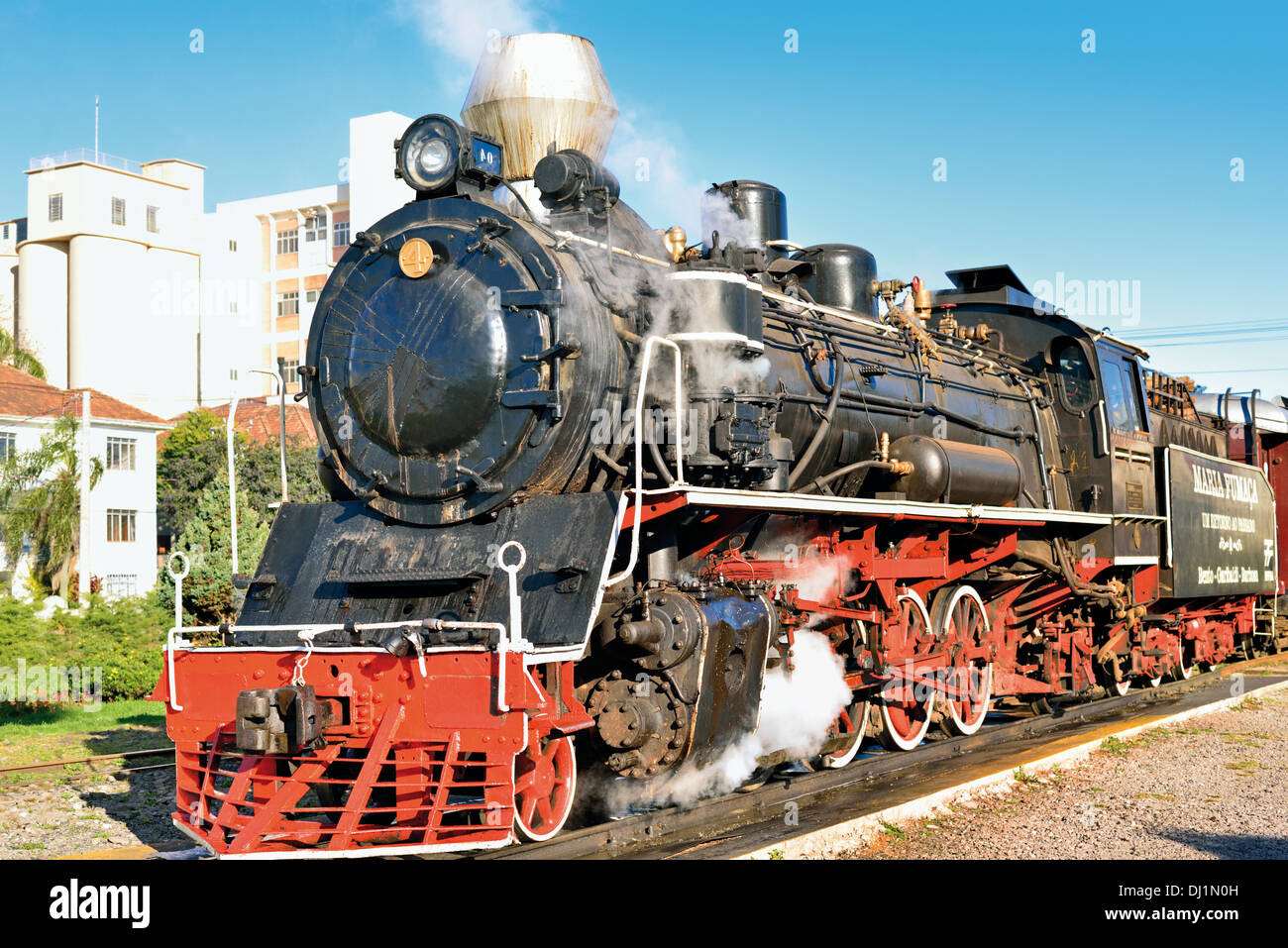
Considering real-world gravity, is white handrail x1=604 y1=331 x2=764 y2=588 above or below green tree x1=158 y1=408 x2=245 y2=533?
below

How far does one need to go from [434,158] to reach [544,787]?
12.0ft

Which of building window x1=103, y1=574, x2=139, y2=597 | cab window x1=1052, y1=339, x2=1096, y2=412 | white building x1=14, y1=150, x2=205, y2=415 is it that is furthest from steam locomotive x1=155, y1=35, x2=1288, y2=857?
white building x1=14, y1=150, x2=205, y2=415

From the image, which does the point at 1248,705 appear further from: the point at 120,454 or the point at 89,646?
the point at 120,454

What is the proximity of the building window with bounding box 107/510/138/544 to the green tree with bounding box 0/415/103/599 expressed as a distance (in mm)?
7336

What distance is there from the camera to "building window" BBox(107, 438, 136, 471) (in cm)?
3549

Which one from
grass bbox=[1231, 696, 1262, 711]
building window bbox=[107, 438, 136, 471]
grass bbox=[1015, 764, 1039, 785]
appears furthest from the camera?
building window bbox=[107, 438, 136, 471]

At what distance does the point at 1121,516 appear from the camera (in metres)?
11.6

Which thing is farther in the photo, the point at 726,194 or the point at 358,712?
the point at 726,194

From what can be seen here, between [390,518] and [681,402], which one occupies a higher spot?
[681,402]

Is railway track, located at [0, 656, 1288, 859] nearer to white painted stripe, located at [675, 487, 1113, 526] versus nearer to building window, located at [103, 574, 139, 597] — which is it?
white painted stripe, located at [675, 487, 1113, 526]
